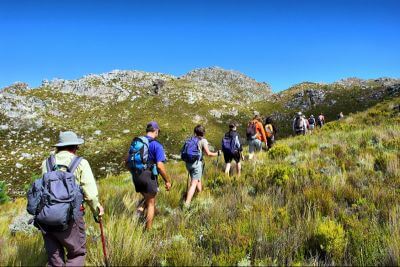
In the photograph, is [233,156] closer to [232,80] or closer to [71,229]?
[71,229]

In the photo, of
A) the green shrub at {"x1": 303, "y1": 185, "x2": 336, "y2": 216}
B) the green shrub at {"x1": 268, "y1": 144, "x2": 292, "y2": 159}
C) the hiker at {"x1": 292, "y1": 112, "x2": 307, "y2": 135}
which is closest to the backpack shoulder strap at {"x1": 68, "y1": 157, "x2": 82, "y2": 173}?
the green shrub at {"x1": 303, "y1": 185, "x2": 336, "y2": 216}

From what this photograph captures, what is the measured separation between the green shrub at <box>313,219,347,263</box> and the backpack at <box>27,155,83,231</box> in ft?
10.1

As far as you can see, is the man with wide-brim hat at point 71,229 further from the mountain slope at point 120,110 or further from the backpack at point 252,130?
the mountain slope at point 120,110

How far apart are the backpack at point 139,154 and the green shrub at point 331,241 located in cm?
318

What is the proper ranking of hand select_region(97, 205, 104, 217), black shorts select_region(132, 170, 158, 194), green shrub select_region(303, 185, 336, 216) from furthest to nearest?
black shorts select_region(132, 170, 158, 194) < green shrub select_region(303, 185, 336, 216) < hand select_region(97, 205, 104, 217)

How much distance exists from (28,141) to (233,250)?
26108 millimetres

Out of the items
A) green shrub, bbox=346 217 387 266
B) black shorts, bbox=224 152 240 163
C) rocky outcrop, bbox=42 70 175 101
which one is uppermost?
rocky outcrop, bbox=42 70 175 101

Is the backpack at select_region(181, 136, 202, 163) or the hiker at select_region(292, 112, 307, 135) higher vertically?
the hiker at select_region(292, 112, 307, 135)

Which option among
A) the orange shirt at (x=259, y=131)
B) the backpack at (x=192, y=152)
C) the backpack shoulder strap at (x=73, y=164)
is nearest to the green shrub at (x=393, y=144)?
the orange shirt at (x=259, y=131)

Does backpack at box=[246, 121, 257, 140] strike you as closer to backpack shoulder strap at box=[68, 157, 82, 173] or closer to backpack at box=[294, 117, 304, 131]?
backpack at box=[294, 117, 304, 131]

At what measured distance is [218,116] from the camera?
36156 mm

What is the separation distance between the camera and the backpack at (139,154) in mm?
5797

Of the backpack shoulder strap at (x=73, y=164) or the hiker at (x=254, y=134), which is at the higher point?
the hiker at (x=254, y=134)

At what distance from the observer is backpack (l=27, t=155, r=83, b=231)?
3.53 m
